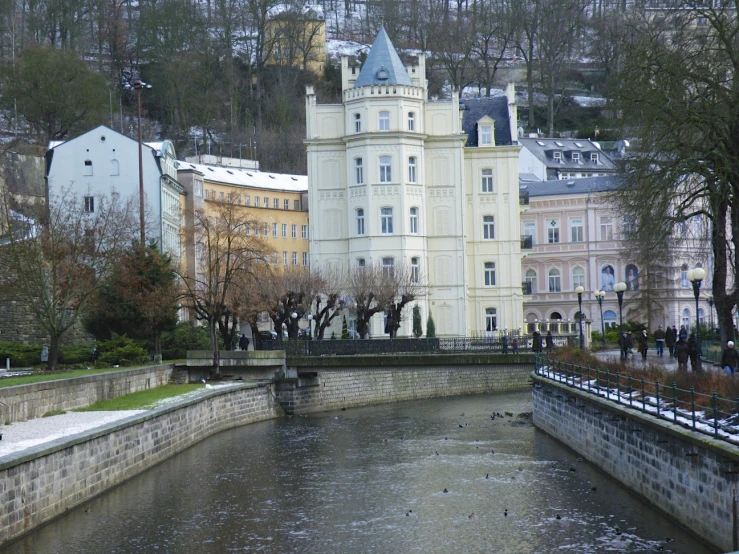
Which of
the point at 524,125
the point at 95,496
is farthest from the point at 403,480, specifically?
the point at 524,125

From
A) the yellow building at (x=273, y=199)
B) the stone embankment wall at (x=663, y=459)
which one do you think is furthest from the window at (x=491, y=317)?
the stone embankment wall at (x=663, y=459)

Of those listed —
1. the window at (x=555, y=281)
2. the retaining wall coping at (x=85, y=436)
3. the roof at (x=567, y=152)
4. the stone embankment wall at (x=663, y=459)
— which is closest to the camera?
the stone embankment wall at (x=663, y=459)

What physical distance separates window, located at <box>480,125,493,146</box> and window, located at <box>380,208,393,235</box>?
29.4ft

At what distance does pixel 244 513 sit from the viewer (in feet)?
103

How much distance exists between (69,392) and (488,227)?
43834 millimetres

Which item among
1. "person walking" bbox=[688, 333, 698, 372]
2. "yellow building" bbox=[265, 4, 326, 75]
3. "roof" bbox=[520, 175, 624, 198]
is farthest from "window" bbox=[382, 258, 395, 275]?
"yellow building" bbox=[265, 4, 326, 75]

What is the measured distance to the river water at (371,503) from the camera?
90.2 feet

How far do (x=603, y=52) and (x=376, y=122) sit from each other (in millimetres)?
59185

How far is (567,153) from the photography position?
114750mm

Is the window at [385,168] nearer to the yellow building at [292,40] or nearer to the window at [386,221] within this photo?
the window at [386,221]

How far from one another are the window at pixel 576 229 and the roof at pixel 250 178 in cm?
2493

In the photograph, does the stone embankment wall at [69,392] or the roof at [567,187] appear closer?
the stone embankment wall at [69,392]

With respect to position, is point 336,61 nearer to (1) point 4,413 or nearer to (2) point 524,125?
(2) point 524,125

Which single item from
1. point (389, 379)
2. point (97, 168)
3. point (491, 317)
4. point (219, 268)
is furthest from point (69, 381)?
point (491, 317)
